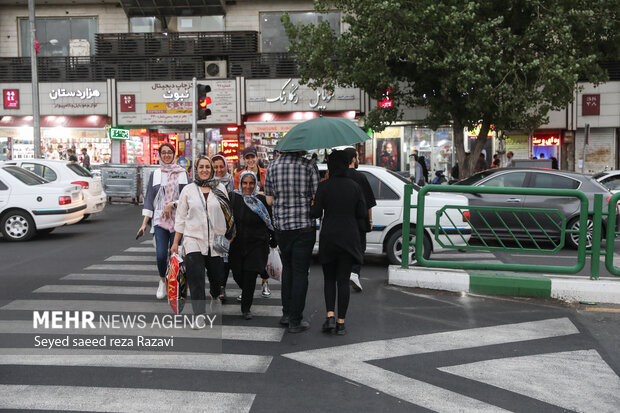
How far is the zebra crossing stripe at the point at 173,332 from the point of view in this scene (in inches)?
218

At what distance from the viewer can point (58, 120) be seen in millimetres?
27375

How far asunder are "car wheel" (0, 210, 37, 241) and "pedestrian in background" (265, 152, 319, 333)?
821 cm

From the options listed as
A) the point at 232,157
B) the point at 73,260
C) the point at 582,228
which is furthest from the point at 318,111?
the point at 582,228

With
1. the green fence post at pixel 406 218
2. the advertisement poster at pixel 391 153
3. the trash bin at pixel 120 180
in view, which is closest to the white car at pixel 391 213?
the green fence post at pixel 406 218

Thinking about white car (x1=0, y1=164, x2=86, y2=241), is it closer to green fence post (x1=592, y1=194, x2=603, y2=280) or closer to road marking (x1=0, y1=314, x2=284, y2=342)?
road marking (x1=0, y1=314, x2=284, y2=342)

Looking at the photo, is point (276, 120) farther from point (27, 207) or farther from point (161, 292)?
point (161, 292)

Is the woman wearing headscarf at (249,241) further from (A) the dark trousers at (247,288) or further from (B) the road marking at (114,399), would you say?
(B) the road marking at (114,399)

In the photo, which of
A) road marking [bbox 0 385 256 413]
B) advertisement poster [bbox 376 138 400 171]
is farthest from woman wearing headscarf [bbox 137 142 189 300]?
advertisement poster [bbox 376 138 400 171]

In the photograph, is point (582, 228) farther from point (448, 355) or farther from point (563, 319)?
point (448, 355)

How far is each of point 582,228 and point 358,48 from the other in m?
13.7

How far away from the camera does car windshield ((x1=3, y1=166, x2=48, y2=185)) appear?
41.1 feet

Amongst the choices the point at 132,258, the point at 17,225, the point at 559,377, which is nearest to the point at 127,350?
the point at 559,377

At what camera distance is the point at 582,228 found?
716cm

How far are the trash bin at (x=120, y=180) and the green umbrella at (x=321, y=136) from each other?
16.1 m
